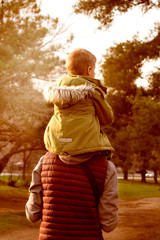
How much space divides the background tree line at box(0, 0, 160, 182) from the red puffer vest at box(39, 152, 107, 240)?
7573 millimetres

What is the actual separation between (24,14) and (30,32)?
0.84 m

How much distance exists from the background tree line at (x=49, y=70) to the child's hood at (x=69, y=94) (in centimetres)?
733

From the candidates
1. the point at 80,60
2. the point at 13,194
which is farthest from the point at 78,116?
the point at 13,194

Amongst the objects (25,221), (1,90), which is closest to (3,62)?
(1,90)

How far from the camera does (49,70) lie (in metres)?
11.2

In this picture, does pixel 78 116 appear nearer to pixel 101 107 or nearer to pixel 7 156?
pixel 101 107

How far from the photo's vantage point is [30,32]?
10.7 metres

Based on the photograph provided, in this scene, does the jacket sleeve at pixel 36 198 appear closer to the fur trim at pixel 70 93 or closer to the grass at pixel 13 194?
the fur trim at pixel 70 93

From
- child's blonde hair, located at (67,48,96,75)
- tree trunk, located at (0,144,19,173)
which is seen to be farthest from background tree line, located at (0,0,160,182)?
child's blonde hair, located at (67,48,96,75)

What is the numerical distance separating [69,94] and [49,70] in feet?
30.4

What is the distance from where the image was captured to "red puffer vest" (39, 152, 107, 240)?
194cm

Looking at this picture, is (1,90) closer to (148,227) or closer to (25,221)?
(25,221)

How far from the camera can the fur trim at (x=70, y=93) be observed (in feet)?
6.61

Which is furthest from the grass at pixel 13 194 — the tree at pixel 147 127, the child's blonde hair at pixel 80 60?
the child's blonde hair at pixel 80 60
